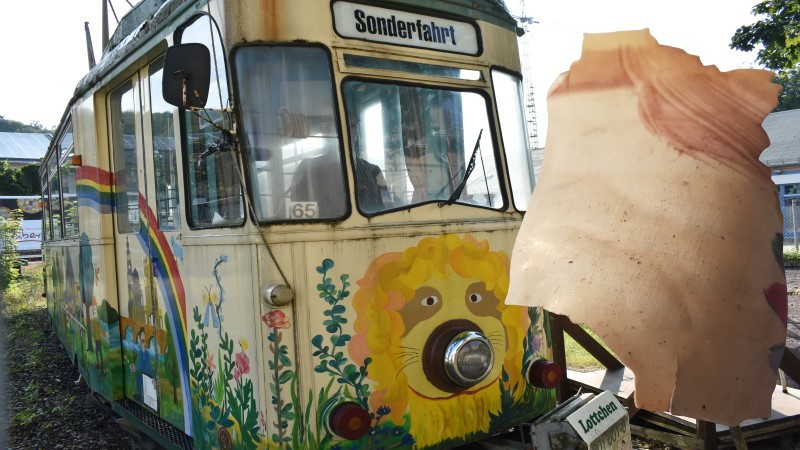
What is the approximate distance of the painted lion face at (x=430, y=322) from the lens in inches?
128

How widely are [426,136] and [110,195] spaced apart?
103 inches

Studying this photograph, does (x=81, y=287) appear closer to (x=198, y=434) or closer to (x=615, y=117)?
(x=198, y=434)

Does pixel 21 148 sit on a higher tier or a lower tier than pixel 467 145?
higher

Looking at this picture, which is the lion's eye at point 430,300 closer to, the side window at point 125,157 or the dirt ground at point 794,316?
the side window at point 125,157

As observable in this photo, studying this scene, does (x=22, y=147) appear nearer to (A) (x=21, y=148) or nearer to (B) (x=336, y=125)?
(A) (x=21, y=148)

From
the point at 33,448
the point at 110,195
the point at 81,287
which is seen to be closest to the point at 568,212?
the point at 110,195

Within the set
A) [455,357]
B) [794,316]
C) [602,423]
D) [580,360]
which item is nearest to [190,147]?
[455,357]

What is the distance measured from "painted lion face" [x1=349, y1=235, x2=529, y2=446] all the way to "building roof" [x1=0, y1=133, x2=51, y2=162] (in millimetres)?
44398

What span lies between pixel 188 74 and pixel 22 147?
48.8 metres

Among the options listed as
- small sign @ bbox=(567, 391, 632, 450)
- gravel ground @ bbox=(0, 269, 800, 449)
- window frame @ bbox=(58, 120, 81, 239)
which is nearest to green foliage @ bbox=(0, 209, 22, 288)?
gravel ground @ bbox=(0, 269, 800, 449)

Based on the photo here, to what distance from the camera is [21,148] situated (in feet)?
147

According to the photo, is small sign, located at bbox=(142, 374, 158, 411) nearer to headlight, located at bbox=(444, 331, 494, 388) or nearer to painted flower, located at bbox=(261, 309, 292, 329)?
painted flower, located at bbox=(261, 309, 292, 329)

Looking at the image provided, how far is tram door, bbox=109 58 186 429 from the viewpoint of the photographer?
3.85 m

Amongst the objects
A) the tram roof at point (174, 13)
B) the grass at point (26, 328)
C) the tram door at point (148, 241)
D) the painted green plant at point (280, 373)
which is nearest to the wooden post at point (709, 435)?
the painted green plant at point (280, 373)
